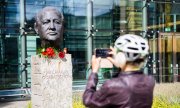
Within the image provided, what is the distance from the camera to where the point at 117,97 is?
9.95 ft

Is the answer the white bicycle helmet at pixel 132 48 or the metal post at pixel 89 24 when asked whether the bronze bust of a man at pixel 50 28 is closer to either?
the white bicycle helmet at pixel 132 48

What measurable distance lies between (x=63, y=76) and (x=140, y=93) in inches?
254

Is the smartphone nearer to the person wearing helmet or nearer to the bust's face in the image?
the person wearing helmet

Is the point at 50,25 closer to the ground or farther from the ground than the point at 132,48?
farther from the ground

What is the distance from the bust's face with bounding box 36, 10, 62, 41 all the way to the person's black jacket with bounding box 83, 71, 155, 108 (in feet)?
21.4

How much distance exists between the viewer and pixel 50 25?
9.66 meters

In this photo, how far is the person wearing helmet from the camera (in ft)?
9.97

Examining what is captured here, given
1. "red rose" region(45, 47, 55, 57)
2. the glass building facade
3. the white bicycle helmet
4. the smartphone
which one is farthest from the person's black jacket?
the glass building facade

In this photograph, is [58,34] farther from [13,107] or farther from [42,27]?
[13,107]

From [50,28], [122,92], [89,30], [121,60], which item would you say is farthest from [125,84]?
[89,30]

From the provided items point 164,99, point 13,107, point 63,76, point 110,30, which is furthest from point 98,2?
point 63,76

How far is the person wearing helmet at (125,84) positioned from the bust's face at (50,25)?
646cm

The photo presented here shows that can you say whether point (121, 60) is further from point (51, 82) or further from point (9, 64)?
point (9, 64)

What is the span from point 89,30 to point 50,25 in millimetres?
10395
